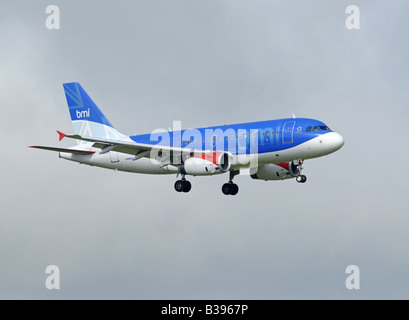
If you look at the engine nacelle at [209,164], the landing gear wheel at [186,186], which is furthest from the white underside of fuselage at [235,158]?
the landing gear wheel at [186,186]

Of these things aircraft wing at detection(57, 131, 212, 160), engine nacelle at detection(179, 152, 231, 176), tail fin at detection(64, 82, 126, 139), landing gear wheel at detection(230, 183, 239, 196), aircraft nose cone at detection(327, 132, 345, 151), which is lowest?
landing gear wheel at detection(230, 183, 239, 196)

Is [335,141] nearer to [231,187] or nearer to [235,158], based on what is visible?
[235,158]

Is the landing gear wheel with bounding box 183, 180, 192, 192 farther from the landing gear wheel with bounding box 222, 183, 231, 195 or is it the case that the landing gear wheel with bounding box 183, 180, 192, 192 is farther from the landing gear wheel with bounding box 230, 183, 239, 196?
the landing gear wheel with bounding box 230, 183, 239, 196

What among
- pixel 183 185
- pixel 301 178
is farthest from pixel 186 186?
pixel 301 178

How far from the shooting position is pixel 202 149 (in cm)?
6612

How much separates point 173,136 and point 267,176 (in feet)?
26.1

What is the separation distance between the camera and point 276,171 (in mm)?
69250

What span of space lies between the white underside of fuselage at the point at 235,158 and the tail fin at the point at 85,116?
8.58 ft

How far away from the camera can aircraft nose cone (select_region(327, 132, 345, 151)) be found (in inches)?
2443

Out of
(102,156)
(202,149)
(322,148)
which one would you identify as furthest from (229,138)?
(102,156)

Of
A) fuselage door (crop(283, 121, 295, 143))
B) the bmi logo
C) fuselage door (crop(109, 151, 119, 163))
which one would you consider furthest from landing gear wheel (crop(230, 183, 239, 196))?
the bmi logo

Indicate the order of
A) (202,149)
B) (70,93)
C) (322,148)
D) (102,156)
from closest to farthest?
(322,148) < (202,149) < (102,156) < (70,93)

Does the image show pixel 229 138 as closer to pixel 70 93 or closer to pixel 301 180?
pixel 301 180

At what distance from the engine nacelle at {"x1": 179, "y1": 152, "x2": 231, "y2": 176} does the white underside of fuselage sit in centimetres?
48
